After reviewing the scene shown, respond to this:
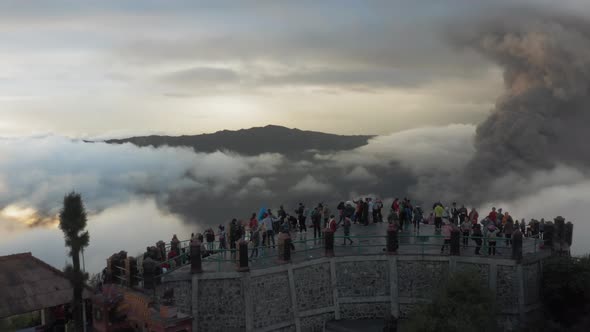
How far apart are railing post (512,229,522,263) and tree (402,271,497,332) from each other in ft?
7.05

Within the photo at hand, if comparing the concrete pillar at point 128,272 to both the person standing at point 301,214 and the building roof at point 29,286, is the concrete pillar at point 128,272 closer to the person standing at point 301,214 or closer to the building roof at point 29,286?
the building roof at point 29,286

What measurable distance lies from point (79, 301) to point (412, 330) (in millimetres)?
14565

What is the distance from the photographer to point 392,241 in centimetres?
2702

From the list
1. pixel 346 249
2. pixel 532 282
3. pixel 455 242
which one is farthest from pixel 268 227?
pixel 532 282

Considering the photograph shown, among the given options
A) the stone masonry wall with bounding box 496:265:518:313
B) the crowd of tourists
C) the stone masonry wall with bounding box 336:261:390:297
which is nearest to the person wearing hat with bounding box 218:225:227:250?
the crowd of tourists

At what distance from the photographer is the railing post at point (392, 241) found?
26.9m

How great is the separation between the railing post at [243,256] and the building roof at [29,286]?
664 cm

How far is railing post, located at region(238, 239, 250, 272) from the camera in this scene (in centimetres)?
2439

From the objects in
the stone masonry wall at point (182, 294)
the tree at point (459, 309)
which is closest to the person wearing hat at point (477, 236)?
the tree at point (459, 309)

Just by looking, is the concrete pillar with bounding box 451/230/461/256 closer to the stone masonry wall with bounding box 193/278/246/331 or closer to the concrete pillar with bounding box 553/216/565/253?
the concrete pillar with bounding box 553/216/565/253

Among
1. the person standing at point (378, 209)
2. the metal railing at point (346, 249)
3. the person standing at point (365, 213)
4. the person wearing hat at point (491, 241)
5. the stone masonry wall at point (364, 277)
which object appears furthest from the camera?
the person standing at point (378, 209)

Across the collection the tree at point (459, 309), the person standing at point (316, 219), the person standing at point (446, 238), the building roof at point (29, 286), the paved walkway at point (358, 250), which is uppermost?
the person standing at point (316, 219)

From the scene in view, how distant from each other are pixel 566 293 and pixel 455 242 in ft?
19.5

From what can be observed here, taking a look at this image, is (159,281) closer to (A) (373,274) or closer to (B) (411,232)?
(A) (373,274)
